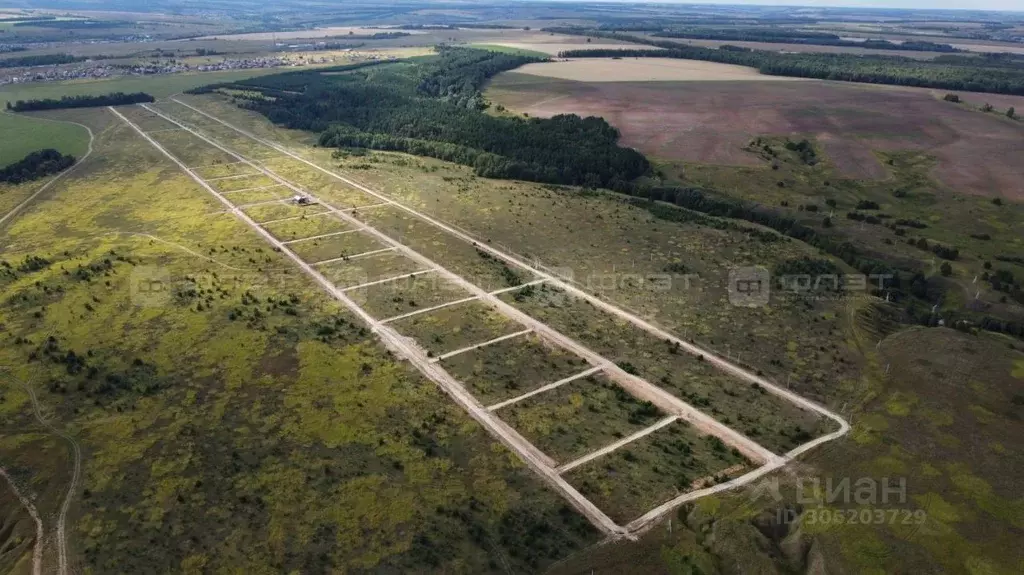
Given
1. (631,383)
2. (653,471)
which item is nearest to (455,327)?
(631,383)

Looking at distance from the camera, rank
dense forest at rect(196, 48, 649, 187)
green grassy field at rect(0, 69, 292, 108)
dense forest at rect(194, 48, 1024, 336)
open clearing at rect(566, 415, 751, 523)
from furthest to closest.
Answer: green grassy field at rect(0, 69, 292, 108) → dense forest at rect(196, 48, 649, 187) → dense forest at rect(194, 48, 1024, 336) → open clearing at rect(566, 415, 751, 523)

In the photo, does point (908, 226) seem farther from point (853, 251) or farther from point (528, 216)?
point (528, 216)

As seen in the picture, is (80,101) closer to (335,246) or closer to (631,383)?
(335,246)

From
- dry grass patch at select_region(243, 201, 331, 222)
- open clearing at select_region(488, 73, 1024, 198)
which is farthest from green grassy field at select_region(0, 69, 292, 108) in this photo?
dry grass patch at select_region(243, 201, 331, 222)

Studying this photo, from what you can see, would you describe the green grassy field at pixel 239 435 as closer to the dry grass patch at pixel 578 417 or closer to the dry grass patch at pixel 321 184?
the dry grass patch at pixel 578 417

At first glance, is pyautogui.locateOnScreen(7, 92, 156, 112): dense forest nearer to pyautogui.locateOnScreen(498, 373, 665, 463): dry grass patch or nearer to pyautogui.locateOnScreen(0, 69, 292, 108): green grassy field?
pyautogui.locateOnScreen(0, 69, 292, 108): green grassy field

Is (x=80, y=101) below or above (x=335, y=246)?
above

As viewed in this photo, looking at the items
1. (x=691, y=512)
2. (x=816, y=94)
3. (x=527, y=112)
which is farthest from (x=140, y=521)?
(x=816, y=94)
